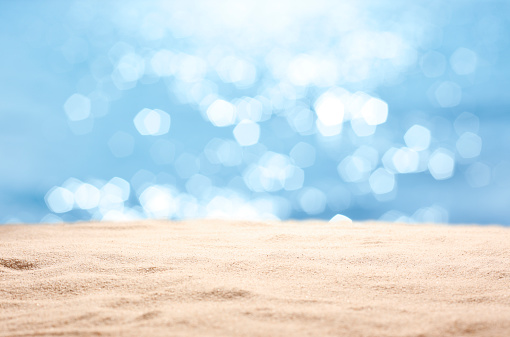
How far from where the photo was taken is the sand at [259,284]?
1.51 metres

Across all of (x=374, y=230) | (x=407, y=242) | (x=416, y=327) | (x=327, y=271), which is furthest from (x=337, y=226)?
(x=416, y=327)

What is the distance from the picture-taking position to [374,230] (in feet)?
9.45

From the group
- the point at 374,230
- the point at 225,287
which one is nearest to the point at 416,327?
the point at 225,287

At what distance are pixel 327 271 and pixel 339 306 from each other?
0.37 meters

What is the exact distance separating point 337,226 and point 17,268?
169 cm

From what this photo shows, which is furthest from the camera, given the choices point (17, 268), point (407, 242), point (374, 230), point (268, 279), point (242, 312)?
point (374, 230)

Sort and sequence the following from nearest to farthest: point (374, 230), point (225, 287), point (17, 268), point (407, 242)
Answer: point (225, 287)
point (17, 268)
point (407, 242)
point (374, 230)

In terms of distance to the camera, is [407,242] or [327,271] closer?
[327,271]

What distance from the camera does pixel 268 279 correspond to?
→ 193 centimetres

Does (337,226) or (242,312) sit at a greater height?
(337,226)

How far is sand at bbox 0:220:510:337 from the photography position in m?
1.51

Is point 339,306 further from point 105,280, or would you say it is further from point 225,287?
point 105,280

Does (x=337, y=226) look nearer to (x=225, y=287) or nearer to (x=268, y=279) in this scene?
(x=268, y=279)

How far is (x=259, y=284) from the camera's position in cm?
186
